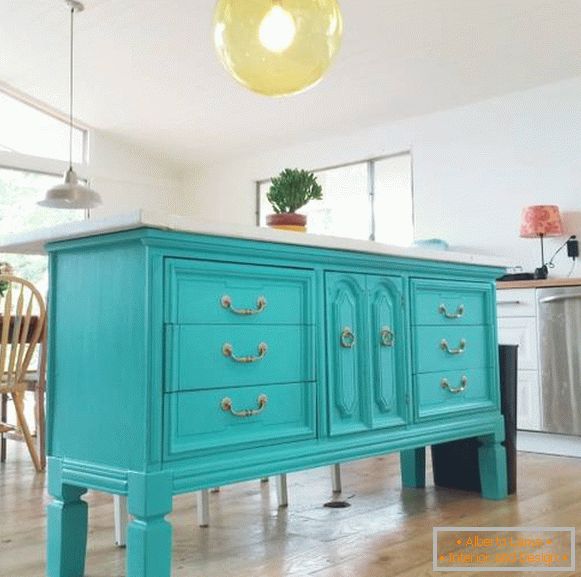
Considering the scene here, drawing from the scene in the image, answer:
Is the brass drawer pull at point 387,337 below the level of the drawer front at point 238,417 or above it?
above

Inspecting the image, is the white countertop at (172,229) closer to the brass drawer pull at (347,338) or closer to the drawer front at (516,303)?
the brass drawer pull at (347,338)

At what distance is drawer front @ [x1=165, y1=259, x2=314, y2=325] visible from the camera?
1.55 meters

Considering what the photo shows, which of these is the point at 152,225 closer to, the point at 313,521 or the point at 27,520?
the point at 313,521

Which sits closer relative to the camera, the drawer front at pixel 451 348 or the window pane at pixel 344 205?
the drawer front at pixel 451 348

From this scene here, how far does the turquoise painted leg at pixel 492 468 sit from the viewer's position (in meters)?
2.48

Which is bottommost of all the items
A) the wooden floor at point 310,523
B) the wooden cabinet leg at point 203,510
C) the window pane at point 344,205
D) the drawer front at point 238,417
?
the wooden floor at point 310,523

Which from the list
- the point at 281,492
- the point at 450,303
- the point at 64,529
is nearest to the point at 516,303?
the point at 450,303

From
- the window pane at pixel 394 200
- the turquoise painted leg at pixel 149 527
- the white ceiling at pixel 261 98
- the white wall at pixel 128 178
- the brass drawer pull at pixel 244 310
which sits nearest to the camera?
the turquoise painted leg at pixel 149 527

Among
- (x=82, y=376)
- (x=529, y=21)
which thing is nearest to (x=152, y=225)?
(x=82, y=376)

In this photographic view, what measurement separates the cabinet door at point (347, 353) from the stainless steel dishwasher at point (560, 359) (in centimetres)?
202

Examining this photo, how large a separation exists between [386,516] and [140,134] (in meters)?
4.92

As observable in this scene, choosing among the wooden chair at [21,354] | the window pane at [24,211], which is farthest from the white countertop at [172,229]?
the window pane at [24,211]

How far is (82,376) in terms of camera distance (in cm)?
167

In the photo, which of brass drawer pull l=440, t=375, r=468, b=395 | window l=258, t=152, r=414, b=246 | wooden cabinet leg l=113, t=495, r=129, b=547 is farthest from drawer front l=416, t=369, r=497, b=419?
window l=258, t=152, r=414, b=246
